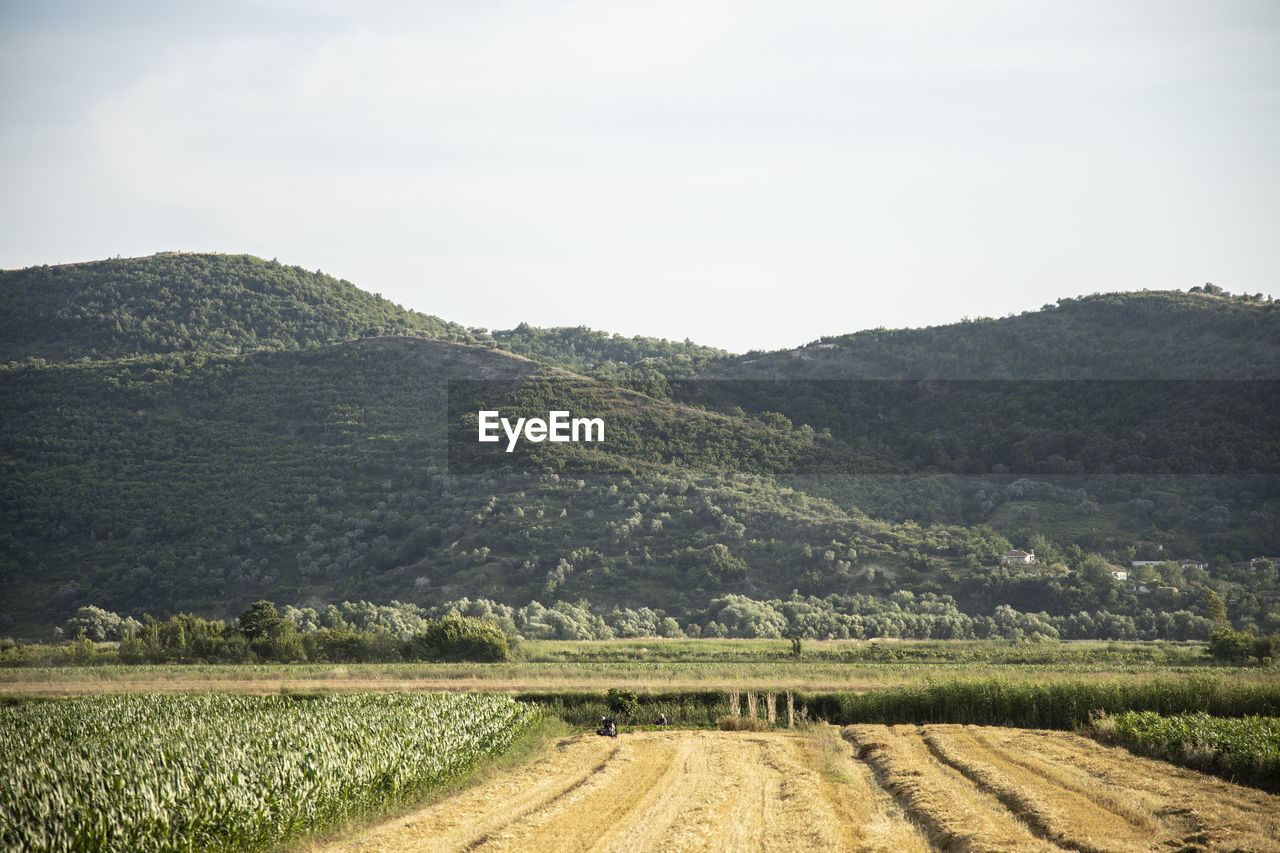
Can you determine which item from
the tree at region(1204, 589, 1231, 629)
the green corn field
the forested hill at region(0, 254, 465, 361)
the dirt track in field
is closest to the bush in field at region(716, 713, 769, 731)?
the dirt track in field

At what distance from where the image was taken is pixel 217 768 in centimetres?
1325

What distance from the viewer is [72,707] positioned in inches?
975

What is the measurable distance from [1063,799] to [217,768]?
14.1 m

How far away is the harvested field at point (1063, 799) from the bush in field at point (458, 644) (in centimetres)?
2708

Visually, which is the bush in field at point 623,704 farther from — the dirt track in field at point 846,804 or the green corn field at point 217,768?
the green corn field at point 217,768

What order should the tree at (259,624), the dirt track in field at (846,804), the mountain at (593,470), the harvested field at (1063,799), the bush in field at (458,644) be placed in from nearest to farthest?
the harvested field at (1063,799) → the dirt track in field at (846,804) → the bush in field at (458,644) → the tree at (259,624) → the mountain at (593,470)

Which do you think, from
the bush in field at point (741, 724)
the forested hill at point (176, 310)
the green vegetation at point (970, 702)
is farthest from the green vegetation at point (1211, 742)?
the forested hill at point (176, 310)

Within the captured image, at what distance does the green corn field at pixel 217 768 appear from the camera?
1124 centimetres

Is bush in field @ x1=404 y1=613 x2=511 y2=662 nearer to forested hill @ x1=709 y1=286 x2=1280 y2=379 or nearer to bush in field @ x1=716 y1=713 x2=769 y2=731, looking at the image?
bush in field @ x1=716 y1=713 x2=769 y2=731

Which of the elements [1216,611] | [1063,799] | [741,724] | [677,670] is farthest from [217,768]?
[1216,611]

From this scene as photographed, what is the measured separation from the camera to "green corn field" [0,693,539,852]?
11242 mm

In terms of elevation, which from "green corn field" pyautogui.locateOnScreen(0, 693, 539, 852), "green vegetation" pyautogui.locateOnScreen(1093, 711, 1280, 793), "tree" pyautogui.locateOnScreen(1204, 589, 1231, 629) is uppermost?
"green corn field" pyautogui.locateOnScreen(0, 693, 539, 852)

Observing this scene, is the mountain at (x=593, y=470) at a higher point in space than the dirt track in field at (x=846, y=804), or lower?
higher

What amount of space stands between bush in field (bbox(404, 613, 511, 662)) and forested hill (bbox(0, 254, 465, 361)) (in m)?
72.2
